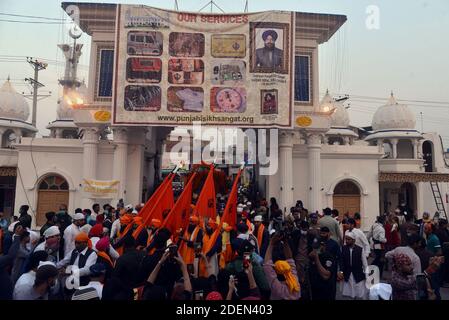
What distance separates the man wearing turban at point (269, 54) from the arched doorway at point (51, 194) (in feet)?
37.6

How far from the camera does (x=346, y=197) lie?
62.6ft

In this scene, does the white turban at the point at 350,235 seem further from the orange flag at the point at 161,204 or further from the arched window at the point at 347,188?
the arched window at the point at 347,188

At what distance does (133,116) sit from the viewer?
53.6 ft

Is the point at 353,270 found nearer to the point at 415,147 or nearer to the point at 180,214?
the point at 180,214

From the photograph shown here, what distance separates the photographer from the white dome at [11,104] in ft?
84.3

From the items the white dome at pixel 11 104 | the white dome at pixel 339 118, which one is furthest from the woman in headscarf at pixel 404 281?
the white dome at pixel 11 104

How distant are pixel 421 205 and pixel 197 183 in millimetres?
13784

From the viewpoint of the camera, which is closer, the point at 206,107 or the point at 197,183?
the point at 206,107

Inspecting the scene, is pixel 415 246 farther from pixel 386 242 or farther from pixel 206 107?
pixel 206 107

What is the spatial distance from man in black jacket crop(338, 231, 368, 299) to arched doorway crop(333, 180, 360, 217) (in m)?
13.7

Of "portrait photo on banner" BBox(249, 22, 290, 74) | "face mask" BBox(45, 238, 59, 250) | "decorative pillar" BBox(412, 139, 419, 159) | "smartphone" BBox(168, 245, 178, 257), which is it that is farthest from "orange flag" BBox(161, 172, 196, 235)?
"decorative pillar" BBox(412, 139, 419, 159)

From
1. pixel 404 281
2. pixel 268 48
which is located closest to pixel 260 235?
pixel 404 281
